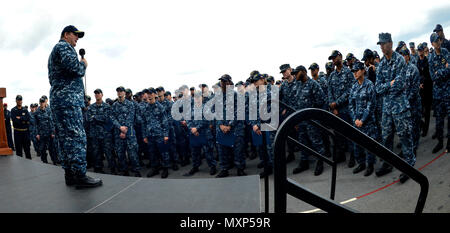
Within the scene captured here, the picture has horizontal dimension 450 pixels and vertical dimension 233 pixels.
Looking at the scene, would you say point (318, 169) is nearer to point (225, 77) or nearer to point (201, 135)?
point (225, 77)

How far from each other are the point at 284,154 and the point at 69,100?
2.85 m

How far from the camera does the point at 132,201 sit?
2.87 m

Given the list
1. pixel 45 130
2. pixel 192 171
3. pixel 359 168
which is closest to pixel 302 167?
pixel 359 168

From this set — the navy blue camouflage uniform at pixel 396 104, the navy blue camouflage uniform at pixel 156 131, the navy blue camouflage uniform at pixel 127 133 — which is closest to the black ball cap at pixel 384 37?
the navy blue camouflage uniform at pixel 396 104

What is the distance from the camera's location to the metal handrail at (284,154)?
4.03ft

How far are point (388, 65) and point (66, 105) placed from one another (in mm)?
4762

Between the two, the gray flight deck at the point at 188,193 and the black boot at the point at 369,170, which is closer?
the gray flight deck at the point at 188,193

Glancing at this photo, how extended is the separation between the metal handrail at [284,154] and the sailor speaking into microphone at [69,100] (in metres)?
2.77

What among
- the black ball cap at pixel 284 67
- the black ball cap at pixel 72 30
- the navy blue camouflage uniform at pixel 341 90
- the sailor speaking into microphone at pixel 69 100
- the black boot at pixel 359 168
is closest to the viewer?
the sailor speaking into microphone at pixel 69 100

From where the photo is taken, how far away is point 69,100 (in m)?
3.16

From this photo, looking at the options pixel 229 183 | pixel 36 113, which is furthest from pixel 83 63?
pixel 36 113

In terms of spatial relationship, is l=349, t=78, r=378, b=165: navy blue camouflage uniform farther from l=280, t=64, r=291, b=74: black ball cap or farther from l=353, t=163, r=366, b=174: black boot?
l=280, t=64, r=291, b=74: black ball cap

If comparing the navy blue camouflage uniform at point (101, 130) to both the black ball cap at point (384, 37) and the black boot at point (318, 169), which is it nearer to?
the black boot at point (318, 169)
